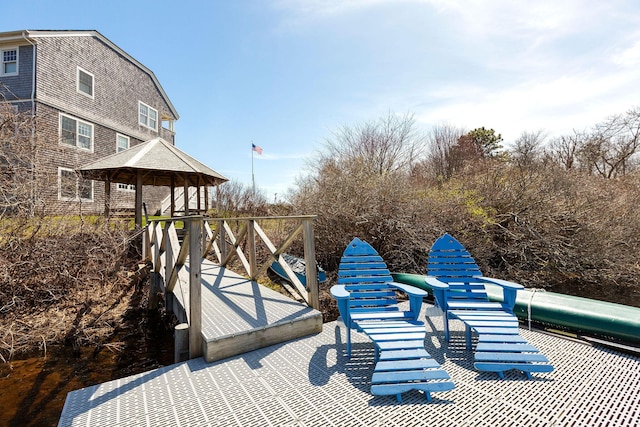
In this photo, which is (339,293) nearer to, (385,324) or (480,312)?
(385,324)

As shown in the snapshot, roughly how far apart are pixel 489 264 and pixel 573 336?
14.5 feet

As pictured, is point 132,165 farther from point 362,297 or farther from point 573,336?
point 573,336

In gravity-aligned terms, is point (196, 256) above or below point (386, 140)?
below

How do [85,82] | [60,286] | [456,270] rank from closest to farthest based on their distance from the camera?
[456,270]
[60,286]
[85,82]

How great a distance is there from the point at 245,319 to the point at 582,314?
3.99 m

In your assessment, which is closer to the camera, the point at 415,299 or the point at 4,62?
the point at 415,299

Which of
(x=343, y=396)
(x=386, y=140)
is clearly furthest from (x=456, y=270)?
(x=386, y=140)

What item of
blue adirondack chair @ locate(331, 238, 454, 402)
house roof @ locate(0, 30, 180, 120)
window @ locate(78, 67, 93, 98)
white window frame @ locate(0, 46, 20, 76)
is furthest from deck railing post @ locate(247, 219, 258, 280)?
window @ locate(78, 67, 93, 98)

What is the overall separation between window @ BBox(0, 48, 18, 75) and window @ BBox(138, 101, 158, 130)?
531cm

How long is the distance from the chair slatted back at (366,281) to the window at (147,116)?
1694cm

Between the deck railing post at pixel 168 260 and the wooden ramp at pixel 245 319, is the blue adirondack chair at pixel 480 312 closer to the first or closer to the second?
the wooden ramp at pixel 245 319

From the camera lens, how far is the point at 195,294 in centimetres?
303

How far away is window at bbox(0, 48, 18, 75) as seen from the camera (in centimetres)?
1081

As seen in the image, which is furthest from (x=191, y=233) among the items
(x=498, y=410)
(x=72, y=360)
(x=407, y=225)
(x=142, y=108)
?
(x=142, y=108)
